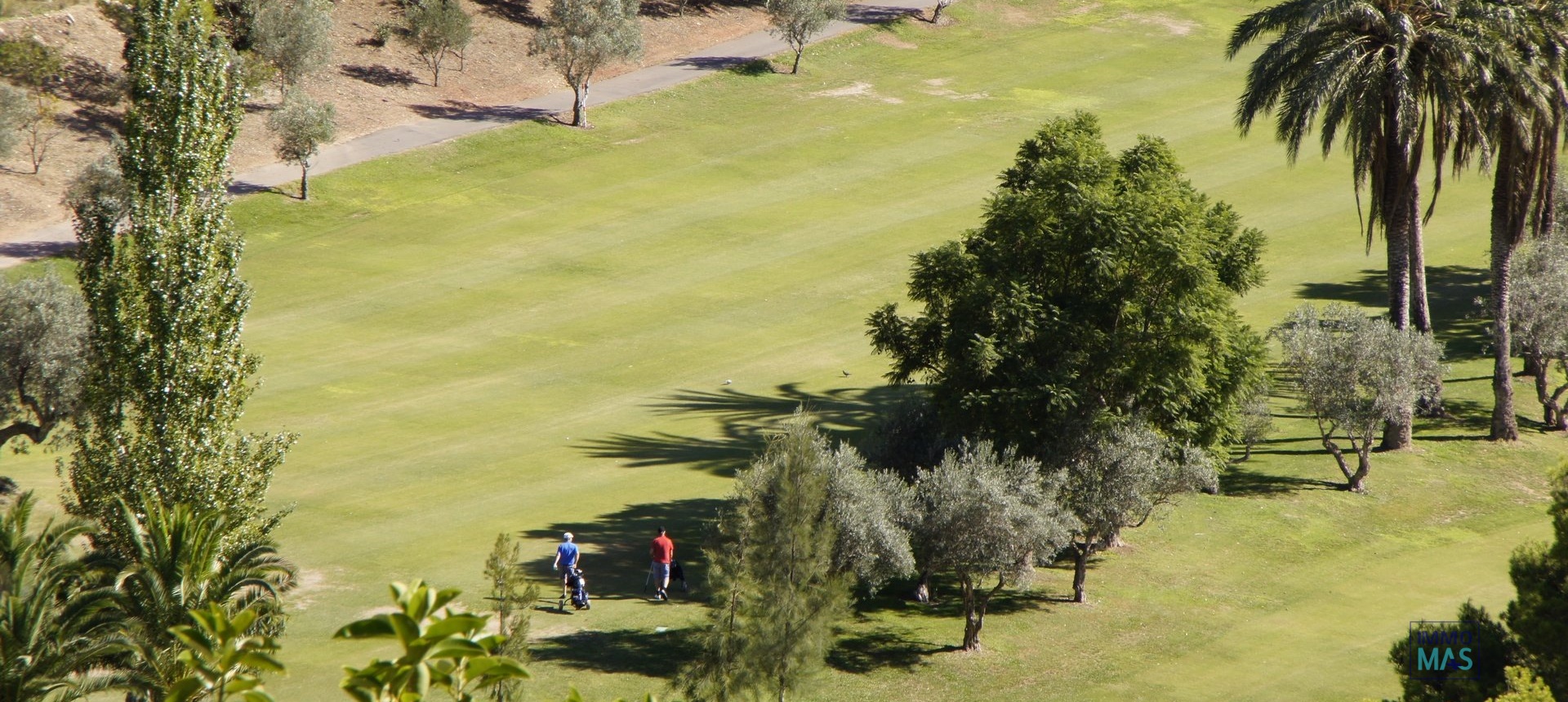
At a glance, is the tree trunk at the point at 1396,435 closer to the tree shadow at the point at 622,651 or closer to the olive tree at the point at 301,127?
the tree shadow at the point at 622,651

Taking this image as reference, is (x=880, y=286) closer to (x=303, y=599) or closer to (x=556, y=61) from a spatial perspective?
(x=556, y=61)

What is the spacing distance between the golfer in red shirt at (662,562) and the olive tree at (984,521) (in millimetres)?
5423

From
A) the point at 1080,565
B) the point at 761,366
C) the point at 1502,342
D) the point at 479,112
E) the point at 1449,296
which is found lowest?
the point at 1080,565

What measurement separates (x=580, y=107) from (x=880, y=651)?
159ft

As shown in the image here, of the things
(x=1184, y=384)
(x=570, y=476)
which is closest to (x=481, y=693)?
(x=570, y=476)

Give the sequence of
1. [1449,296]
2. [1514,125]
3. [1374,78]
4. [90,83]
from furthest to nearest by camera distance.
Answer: [90,83]
[1449,296]
[1514,125]
[1374,78]

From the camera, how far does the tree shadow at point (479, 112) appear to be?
71188mm

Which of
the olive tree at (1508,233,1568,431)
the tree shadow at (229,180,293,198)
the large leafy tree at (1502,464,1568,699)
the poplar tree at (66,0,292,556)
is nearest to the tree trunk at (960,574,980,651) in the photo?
the large leafy tree at (1502,464,1568,699)

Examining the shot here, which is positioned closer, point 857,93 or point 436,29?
point 436,29

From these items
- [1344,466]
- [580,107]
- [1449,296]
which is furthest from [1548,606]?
[580,107]

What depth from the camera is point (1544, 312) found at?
1649 inches

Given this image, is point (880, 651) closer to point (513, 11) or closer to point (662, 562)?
point (662, 562)

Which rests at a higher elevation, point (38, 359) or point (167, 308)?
point (167, 308)

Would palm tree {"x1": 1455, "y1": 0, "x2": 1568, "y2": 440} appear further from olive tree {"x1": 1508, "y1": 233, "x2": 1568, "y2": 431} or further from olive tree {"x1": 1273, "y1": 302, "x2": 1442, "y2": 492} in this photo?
olive tree {"x1": 1273, "y1": 302, "x2": 1442, "y2": 492}
